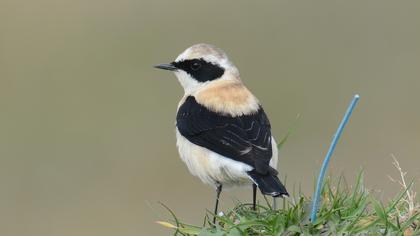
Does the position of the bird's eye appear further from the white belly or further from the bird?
the white belly

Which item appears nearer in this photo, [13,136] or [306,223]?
[306,223]

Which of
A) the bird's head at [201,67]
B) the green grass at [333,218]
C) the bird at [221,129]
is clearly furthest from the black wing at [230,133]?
the green grass at [333,218]

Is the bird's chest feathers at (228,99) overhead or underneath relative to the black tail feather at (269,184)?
overhead

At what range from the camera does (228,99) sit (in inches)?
248

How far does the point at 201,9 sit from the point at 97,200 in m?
7.85

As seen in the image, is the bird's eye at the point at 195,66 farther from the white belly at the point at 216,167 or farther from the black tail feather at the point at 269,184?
the black tail feather at the point at 269,184

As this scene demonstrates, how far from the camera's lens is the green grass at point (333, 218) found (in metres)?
4.42

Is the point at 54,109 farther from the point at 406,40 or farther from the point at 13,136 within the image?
the point at 406,40

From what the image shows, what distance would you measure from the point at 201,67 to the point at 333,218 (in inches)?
96.2

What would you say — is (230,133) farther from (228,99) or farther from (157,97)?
(157,97)

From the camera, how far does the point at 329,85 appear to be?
16.1 meters

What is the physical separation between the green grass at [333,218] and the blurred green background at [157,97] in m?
5.37

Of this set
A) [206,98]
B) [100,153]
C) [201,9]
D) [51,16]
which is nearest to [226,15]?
[201,9]

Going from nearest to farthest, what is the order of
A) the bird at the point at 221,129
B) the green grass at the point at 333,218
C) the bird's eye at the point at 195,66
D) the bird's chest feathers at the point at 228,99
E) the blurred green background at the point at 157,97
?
the green grass at the point at 333,218
the bird at the point at 221,129
the bird's chest feathers at the point at 228,99
the bird's eye at the point at 195,66
the blurred green background at the point at 157,97
